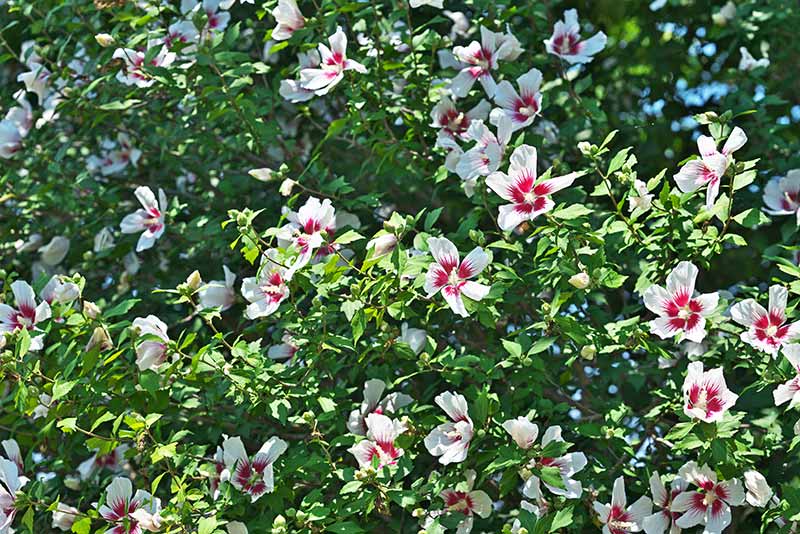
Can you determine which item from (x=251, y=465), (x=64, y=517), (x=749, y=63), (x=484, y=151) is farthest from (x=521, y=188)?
(x=64, y=517)

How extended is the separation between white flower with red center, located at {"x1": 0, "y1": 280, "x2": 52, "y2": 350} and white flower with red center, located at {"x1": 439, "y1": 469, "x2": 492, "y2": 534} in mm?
746

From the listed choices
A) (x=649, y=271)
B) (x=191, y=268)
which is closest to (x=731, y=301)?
(x=649, y=271)

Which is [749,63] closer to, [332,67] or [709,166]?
[709,166]

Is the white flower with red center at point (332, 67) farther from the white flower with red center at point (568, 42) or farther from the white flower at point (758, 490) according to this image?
the white flower at point (758, 490)

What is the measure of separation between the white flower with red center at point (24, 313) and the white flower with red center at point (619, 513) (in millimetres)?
984

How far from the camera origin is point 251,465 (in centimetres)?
185

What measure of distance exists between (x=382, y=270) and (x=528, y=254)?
11.3 inches

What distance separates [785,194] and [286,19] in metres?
1.00

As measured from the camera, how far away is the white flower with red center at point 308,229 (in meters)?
1.79

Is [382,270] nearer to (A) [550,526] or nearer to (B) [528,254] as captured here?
(B) [528,254]

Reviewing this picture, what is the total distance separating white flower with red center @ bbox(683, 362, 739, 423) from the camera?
65.9 inches

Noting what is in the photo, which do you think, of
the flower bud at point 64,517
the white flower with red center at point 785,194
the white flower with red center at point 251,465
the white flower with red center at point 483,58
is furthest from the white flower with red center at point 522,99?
the flower bud at point 64,517

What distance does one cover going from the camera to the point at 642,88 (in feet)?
8.89

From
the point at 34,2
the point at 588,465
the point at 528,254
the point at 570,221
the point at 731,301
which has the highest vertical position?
the point at 34,2
